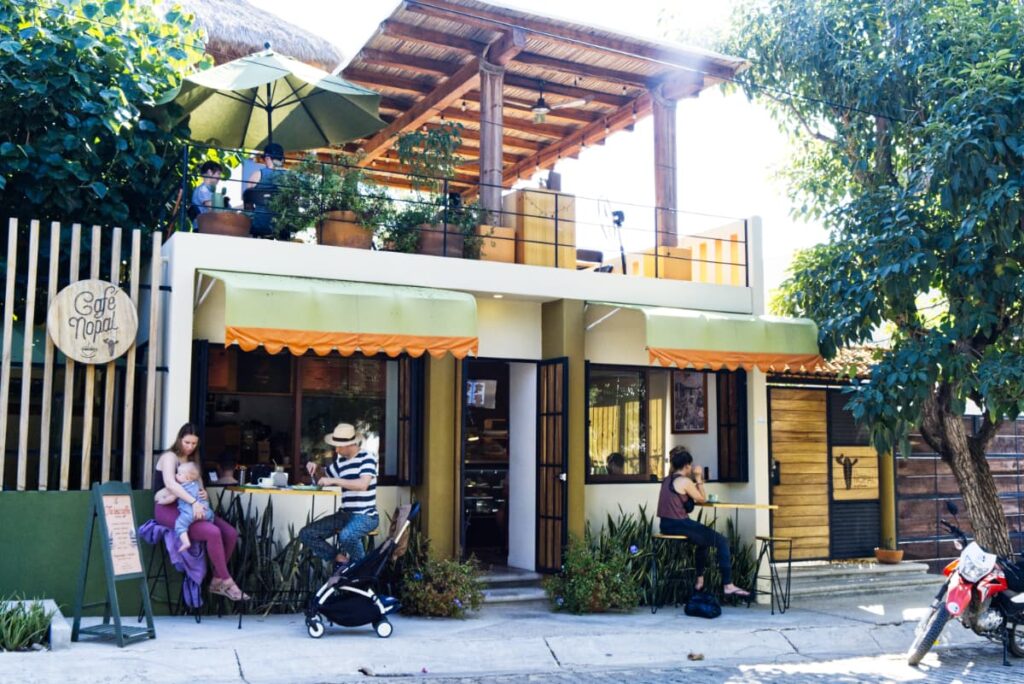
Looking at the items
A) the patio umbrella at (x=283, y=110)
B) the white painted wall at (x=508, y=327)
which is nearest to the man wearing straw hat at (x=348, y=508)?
the white painted wall at (x=508, y=327)

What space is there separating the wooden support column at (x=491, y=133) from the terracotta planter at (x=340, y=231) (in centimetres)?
196

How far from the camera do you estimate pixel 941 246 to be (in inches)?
441

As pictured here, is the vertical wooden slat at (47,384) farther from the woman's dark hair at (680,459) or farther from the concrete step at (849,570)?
the concrete step at (849,570)

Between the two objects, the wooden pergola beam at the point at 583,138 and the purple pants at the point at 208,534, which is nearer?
the purple pants at the point at 208,534

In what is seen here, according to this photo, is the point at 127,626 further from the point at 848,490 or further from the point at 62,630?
the point at 848,490

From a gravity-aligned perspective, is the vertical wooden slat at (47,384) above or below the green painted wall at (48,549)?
above

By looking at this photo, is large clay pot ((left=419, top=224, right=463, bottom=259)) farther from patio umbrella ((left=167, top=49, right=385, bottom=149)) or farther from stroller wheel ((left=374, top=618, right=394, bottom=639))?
stroller wheel ((left=374, top=618, right=394, bottom=639))

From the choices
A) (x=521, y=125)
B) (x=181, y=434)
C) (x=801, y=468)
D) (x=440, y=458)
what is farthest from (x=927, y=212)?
(x=181, y=434)

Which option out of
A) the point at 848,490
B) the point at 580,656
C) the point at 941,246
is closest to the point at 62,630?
the point at 580,656

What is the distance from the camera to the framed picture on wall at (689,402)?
42.4 feet

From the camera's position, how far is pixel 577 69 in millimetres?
13430

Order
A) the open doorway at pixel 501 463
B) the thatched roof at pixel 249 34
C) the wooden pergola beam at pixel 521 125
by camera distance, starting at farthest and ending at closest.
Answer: the wooden pergola beam at pixel 521 125 → the thatched roof at pixel 249 34 → the open doorway at pixel 501 463

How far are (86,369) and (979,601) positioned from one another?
8119 millimetres

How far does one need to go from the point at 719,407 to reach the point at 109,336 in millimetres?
6957
